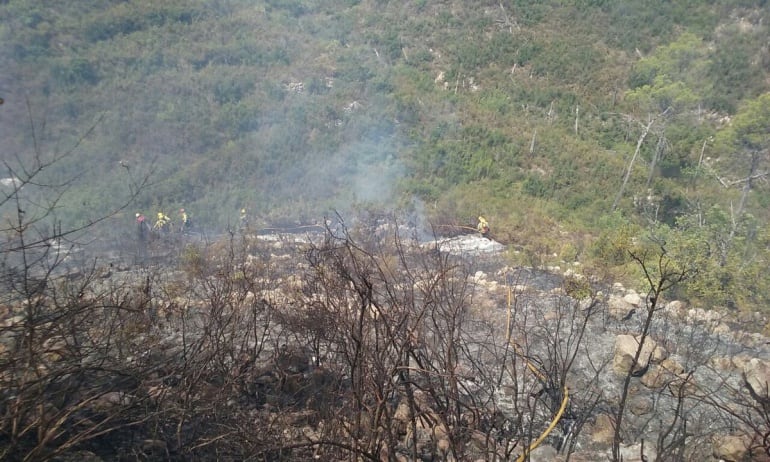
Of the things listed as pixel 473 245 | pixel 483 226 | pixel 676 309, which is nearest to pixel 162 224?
pixel 473 245

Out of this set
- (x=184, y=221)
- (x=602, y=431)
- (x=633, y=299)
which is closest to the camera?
(x=602, y=431)

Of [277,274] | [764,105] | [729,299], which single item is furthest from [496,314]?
[764,105]

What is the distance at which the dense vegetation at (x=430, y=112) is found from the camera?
44.3 ft

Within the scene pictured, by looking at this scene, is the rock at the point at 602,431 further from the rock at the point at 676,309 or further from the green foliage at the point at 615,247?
the green foliage at the point at 615,247

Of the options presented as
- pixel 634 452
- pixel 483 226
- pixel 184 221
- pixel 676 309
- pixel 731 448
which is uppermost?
pixel 731 448

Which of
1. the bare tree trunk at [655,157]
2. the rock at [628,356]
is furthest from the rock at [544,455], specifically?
the bare tree trunk at [655,157]

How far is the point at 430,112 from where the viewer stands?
64.5 ft

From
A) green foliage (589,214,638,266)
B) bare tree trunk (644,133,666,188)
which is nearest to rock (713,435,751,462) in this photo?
green foliage (589,214,638,266)

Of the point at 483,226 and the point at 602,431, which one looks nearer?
the point at 602,431

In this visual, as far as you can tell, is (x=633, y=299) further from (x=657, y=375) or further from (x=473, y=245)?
(x=473, y=245)

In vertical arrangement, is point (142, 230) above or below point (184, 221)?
above

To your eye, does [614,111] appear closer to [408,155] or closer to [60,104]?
[408,155]

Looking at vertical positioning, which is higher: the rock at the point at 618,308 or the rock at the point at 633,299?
the rock at the point at 618,308

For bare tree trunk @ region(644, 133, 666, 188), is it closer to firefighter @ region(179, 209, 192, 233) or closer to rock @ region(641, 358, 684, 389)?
rock @ region(641, 358, 684, 389)
